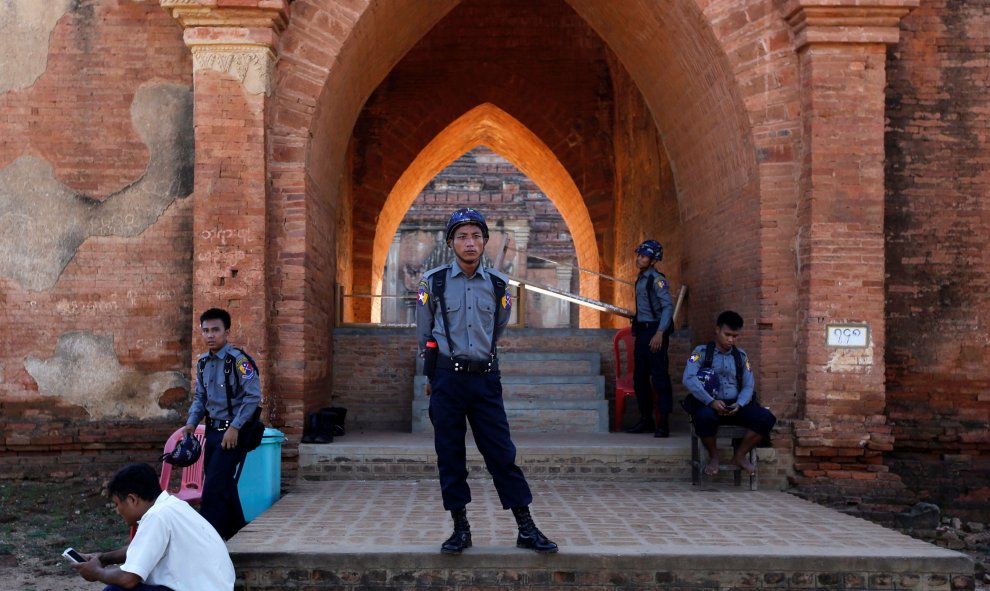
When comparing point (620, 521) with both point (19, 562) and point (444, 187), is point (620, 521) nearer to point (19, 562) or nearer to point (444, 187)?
point (19, 562)

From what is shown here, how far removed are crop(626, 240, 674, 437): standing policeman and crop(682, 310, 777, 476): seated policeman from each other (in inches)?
48.4

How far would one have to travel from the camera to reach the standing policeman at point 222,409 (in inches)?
205

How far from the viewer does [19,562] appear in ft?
19.6

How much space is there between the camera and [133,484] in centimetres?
369

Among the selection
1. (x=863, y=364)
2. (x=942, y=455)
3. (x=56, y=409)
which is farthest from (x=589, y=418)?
(x=56, y=409)

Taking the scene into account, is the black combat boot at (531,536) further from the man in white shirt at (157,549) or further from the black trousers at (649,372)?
the black trousers at (649,372)

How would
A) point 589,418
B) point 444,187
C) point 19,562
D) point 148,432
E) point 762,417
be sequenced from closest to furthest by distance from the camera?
1. point 19,562
2. point 762,417
3. point 148,432
4. point 589,418
5. point 444,187

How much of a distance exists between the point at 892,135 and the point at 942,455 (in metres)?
2.72

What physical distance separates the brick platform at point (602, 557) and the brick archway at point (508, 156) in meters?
10.6

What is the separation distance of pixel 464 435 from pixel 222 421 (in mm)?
1655

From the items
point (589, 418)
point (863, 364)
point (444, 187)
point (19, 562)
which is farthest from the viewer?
point (444, 187)

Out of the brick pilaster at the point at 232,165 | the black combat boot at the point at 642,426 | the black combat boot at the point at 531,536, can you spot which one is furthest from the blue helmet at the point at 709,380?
the brick pilaster at the point at 232,165

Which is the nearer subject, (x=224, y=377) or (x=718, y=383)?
(x=224, y=377)

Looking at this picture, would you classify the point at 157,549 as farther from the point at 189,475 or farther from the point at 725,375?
the point at 725,375
